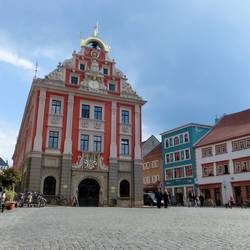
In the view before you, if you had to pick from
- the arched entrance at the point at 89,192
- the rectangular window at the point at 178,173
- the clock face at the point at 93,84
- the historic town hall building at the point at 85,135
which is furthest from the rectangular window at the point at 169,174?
the clock face at the point at 93,84

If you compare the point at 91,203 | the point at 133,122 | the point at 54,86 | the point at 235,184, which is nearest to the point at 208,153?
the point at 235,184

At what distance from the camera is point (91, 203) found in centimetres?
3434

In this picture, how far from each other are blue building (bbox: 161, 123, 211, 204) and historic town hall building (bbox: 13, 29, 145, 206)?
59.0ft

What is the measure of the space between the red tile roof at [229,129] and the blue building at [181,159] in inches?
78.1

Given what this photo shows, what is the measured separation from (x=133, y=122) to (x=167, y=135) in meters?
23.4

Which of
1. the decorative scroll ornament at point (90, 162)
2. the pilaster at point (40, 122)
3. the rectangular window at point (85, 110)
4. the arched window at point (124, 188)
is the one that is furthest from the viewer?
the rectangular window at point (85, 110)

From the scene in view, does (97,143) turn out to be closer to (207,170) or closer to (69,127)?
(69,127)

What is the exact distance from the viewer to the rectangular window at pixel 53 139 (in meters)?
33.8

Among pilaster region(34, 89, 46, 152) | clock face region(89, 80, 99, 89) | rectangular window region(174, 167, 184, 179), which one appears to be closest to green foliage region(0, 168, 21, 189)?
pilaster region(34, 89, 46, 152)

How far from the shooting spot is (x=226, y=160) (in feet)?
151

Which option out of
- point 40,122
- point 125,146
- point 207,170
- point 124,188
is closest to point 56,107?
point 40,122

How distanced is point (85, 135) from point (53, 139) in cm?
365

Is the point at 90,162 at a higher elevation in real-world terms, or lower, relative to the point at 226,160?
lower

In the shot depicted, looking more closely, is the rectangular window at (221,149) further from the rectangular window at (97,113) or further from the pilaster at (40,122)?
the pilaster at (40,122)
